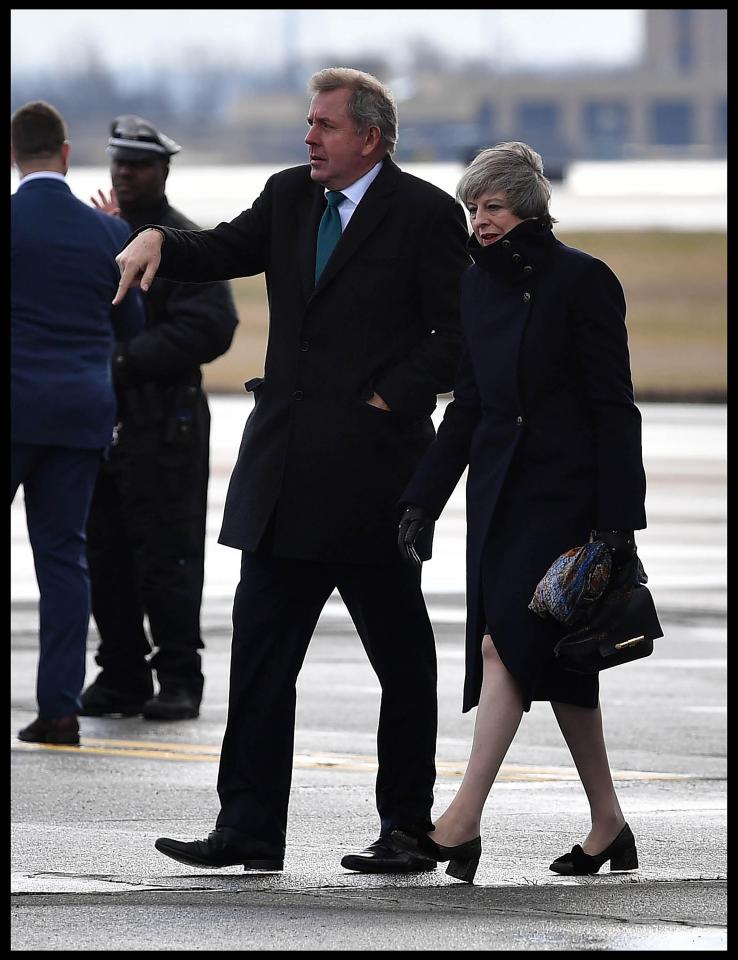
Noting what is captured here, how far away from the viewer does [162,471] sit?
7.91 meters

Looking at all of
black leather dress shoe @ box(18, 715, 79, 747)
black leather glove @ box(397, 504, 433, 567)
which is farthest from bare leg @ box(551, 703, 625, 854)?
black leather dress shoe @ box(18, 715, 79, 747)

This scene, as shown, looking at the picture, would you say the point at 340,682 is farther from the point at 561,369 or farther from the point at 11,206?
the point at 561,369

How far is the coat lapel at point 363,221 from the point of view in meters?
5.44

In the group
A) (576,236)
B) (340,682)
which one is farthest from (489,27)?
(340,682)

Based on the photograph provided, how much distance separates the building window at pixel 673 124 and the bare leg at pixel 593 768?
134 metres

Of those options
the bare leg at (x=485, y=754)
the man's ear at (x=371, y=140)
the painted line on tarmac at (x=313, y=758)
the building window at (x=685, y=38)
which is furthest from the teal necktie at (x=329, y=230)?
the building window at (x=685, y=38)

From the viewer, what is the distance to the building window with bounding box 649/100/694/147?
449ft

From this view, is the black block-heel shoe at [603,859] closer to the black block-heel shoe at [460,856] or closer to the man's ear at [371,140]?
the black block-heel shoe at [460,856]

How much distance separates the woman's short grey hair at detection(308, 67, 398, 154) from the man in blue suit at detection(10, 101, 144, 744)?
79.5 inches

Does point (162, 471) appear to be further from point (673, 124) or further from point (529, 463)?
point (673, 124)

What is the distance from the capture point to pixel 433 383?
5414 millimetres

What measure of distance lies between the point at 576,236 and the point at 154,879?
4692 centimetres

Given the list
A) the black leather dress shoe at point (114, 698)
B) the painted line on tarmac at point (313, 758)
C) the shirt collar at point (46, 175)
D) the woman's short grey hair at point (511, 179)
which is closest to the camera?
the woman's short grey hair at point (511, 179)

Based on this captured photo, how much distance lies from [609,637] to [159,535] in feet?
10.1
